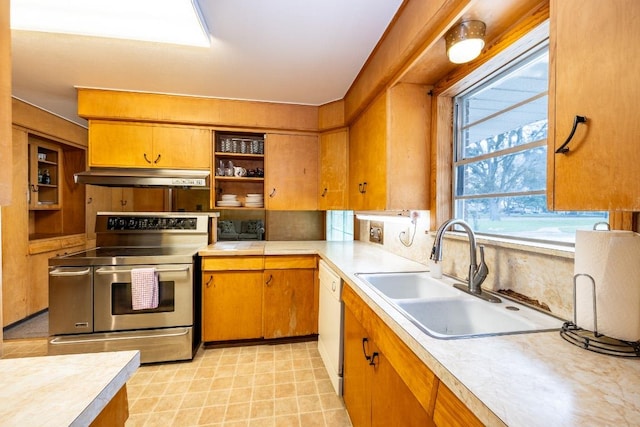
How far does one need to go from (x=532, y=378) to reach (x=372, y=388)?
75 centimetres

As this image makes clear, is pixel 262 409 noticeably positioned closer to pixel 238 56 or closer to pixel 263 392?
pixel 263 392

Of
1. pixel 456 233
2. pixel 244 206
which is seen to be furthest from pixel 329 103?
pixel 456 233

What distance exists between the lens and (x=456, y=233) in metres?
1.59

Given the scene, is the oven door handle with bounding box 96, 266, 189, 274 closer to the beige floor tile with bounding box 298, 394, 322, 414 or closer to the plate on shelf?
the plate on shelf

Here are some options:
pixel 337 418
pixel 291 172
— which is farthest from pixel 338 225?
pixel 337 418

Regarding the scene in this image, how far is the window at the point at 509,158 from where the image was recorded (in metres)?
1.17

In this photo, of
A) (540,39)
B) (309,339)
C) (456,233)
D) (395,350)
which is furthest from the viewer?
(309,339)

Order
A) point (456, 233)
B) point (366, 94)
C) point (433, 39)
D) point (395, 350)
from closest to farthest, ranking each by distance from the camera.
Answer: point (395, 350) → point (433, 39) → point (456, 233) → point (366, 94)

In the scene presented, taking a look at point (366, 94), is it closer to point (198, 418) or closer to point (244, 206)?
point (244, 206)

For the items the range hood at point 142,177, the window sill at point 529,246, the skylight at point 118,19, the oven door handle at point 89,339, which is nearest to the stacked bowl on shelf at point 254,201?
the range hood at point 142,177

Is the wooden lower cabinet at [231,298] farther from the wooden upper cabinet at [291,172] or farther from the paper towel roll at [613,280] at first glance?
the paper towel roll at [613,280]

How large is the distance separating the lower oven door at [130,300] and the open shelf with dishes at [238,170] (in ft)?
2.75

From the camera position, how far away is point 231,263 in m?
2.46

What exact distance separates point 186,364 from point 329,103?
104 inches
